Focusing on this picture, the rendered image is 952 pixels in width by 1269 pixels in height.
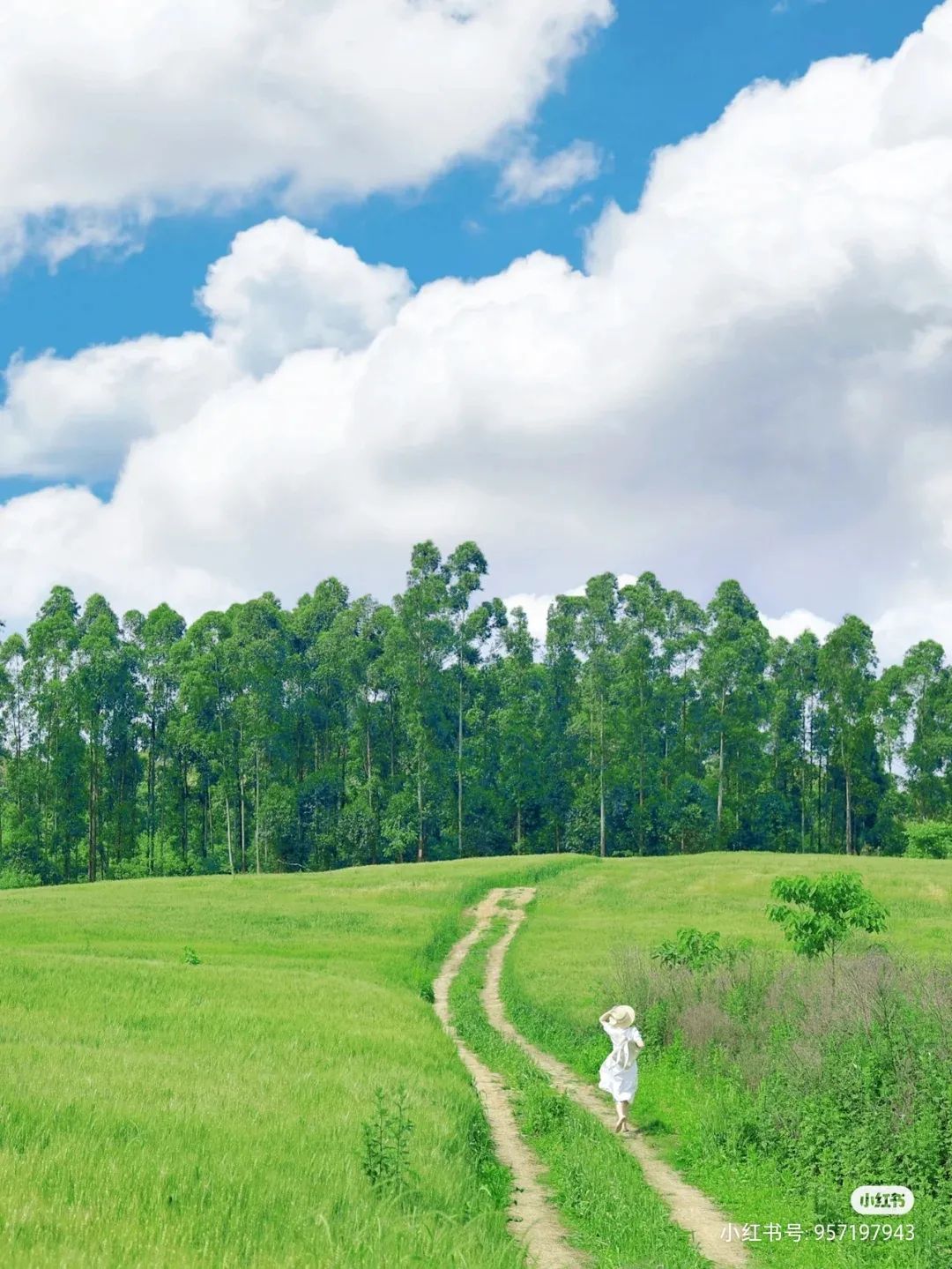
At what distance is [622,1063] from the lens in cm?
1681

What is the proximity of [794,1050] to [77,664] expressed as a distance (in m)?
74.4

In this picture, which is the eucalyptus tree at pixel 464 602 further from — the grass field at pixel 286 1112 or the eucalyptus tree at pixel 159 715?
the grass field at pixel 286 1112

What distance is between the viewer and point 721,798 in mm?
91000

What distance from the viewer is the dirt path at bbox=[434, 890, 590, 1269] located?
1110 cm

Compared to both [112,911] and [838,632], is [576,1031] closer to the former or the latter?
[112,911]

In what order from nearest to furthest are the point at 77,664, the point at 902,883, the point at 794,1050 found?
1. the point at 794,1050
2. the point at 902,883
3. the point at 77,664

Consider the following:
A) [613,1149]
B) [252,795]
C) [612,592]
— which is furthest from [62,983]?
[612,592]

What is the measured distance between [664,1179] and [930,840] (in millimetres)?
75154

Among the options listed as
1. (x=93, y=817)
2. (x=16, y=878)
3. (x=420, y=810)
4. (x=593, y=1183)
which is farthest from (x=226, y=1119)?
(x=16, y=878)

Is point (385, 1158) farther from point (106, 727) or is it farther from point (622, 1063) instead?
point (106, 727)

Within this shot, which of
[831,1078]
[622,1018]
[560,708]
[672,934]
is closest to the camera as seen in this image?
[831,1078]

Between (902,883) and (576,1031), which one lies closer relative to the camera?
(576,1031)

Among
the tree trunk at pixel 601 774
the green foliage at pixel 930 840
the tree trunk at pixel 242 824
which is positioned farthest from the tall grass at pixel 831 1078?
the tree trunk at pixel 242 824

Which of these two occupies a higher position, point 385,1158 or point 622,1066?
point 385,1158
